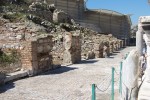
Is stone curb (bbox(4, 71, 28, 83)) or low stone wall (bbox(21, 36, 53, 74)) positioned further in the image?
low stone wall (bbox(21, 36, 53, 74))

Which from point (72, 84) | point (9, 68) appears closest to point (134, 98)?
point (72, 84)

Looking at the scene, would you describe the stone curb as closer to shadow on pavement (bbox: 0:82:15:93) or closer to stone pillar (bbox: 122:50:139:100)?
shadow on pavement (bbox: 0:82:15:93)

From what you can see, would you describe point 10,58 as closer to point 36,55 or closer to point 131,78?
point 36,55

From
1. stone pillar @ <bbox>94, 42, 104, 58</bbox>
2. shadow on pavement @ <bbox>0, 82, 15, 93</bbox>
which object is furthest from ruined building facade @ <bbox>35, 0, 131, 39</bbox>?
shadow on pavement @ <bbox>0, 82, 15, 93</bbox>

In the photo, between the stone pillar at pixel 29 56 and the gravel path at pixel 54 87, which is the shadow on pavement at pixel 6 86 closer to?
the gravel path at pixel 54 87

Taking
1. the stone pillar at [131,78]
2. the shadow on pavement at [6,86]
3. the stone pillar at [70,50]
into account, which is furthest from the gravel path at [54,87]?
the stone pillar at [70,50]

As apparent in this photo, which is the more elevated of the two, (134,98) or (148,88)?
(148,88)

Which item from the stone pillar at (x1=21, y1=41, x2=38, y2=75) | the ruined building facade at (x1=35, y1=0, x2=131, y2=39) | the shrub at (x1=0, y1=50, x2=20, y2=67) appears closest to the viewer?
the stone pillar at (x1=21, y1=41, x2=38, y2=75)

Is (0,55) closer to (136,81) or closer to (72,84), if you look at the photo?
(72,84)

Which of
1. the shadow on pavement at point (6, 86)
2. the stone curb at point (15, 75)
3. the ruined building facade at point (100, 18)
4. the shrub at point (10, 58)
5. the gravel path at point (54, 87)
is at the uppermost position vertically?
the ruined building facade at point (100, 18)

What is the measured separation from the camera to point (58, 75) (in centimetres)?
1334

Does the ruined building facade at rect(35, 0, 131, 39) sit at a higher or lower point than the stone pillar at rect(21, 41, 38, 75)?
higher

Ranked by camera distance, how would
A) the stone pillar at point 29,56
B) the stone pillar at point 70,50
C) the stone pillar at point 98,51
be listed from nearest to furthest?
the stone pillar at point 29,56 → the stone pillar at point 70,50 → the stone pillar at point 98,51

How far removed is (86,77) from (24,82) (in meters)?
2.67
